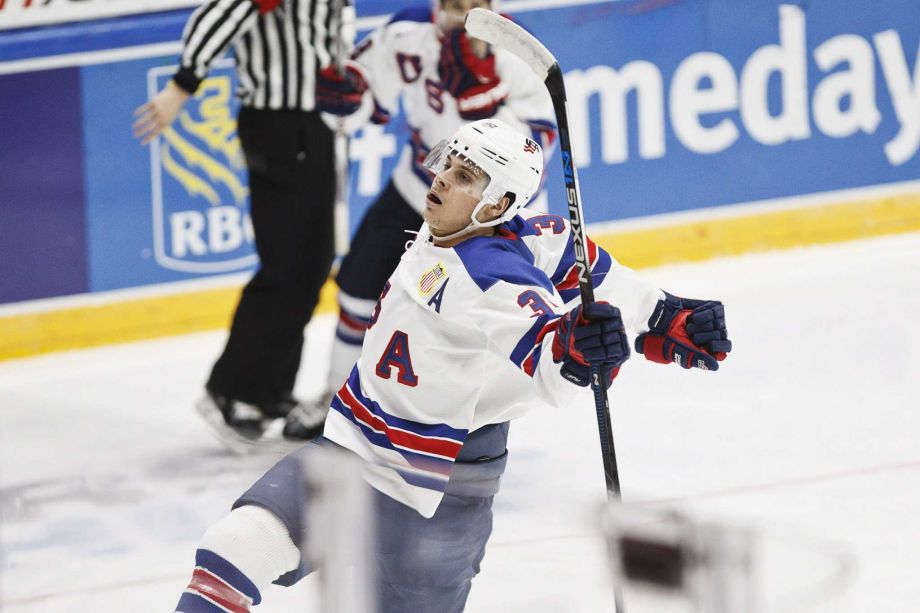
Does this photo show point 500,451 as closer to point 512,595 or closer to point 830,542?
point 512,595

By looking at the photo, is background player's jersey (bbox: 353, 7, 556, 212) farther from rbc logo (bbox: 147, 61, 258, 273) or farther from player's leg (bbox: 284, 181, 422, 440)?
rbc logo (bbox: 147, 61, 258, 273)

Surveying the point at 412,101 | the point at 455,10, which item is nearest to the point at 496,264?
the point at 455,10

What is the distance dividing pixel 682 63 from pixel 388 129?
3.72 ft

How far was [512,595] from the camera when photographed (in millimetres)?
3490

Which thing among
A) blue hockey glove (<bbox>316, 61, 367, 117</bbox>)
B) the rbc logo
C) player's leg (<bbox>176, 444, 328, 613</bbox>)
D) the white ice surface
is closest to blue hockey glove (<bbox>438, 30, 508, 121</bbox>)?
blue hockey glove (<bbox>316, 61, 367, 117</bbox>)

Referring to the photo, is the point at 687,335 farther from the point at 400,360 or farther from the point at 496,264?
the point at 400,360

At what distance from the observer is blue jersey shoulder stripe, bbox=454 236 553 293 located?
8.27ft

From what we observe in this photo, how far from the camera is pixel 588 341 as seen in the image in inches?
93.0

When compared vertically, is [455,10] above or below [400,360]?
above

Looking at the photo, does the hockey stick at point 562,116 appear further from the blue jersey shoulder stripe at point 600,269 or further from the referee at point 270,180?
the referee at point 270,180

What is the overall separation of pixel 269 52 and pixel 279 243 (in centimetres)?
55

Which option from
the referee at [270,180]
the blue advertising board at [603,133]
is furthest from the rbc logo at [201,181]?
the referee at [270,180]

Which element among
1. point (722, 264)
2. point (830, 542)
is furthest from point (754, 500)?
point (722, 264)

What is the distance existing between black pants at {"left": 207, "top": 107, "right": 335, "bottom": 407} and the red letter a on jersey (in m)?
2.11
